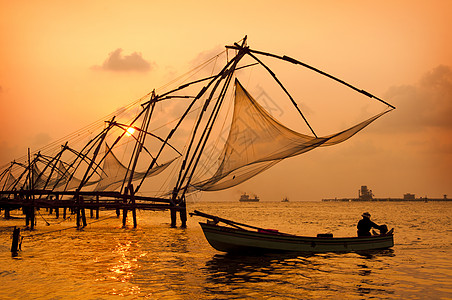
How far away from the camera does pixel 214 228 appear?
56.0ft

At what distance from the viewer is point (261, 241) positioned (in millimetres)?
17328

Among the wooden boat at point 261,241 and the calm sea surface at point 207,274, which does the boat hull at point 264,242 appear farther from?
the calm sea surface at point 207,274

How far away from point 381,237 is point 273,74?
29.5ft

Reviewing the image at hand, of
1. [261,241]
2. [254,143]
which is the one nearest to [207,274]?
[261,241]

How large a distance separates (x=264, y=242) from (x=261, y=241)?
0.49 feet

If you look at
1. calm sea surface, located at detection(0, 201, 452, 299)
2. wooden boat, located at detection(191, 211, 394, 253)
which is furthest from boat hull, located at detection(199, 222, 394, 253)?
calm sea surface, located at detection(0, 201, 452, 299)

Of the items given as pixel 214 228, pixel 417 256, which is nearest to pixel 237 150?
pixel 214 228

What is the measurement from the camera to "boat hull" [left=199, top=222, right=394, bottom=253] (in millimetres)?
17203

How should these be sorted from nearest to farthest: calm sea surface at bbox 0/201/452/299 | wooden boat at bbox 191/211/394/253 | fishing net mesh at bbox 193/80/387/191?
1. calm sea surface at bbox 0/201/452/299
2. fishing net mesh at bbox 193/80/387/191
3. wooden boat at bbox 191/211/394/253

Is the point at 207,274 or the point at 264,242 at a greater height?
the point at 264,242

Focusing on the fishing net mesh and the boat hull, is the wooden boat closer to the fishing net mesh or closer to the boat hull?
the boat hull

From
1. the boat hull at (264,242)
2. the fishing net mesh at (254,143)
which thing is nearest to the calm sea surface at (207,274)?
the boat hull at (264,242)

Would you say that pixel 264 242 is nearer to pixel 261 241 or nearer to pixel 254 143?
pixel 261 241

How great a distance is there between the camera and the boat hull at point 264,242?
17.2m
